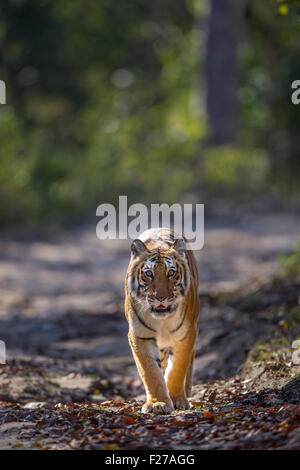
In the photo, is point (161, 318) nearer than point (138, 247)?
Yes

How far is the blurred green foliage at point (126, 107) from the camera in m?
18.6

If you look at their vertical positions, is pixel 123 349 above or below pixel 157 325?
below

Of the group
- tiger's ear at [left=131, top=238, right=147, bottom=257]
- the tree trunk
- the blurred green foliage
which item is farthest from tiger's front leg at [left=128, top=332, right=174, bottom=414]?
the tree trunk

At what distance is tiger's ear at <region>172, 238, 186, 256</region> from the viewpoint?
20.4 ft

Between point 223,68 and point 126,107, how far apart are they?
364 inches

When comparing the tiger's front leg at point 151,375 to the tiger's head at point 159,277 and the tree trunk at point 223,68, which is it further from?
the tree trunk at point 223,68

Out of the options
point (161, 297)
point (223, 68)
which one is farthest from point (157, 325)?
point (223, 68)

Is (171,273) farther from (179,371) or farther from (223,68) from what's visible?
(223,68)

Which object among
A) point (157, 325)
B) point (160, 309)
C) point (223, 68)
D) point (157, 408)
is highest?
point (223, 68)

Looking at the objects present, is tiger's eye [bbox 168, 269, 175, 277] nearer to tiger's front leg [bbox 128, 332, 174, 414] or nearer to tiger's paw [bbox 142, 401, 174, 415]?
tiger's front leg [bbox 128, 332, 174, 414]

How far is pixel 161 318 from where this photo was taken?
19.4 feet

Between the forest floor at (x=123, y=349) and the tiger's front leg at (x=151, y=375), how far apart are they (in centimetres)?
21

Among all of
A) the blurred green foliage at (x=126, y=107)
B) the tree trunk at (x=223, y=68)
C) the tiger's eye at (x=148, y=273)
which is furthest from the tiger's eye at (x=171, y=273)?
the tree trunk at (x=223, y=68)

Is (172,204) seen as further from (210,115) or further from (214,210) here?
(210,115)
